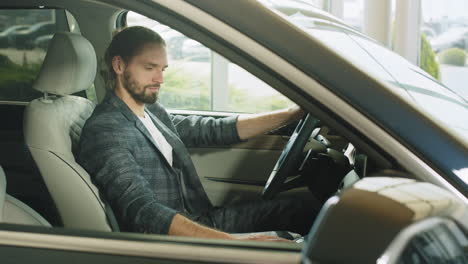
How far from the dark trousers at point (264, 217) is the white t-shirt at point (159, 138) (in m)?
0.27

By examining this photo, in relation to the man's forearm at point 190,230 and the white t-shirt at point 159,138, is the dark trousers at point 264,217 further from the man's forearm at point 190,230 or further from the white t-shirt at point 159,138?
the man's forearm at point 190,230

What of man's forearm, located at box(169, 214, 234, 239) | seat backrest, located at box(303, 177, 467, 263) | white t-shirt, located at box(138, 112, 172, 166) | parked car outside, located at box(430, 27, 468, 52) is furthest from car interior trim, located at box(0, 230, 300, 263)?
parked car outside, located at box(430, 27, 468, 52)

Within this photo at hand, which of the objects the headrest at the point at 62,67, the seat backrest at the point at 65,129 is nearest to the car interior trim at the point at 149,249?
the seat backrest at the point at 65,129

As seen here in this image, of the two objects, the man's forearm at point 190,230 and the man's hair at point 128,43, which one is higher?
the man's hair at point 128,43

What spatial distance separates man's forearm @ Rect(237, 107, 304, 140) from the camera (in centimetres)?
267

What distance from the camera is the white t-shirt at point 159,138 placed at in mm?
2643

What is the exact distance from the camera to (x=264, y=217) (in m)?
2.61

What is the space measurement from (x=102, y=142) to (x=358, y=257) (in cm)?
125

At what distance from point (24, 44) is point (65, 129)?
1817mm

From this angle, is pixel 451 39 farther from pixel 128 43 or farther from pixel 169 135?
pixel 128 43

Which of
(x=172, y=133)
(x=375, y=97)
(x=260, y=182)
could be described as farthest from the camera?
(x=260, y=182)

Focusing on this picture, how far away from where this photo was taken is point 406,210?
1117 millimetres

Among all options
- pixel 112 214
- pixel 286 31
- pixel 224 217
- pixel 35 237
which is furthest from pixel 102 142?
pixel 286 31

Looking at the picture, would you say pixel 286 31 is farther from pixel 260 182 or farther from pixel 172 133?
pixel 260 182
